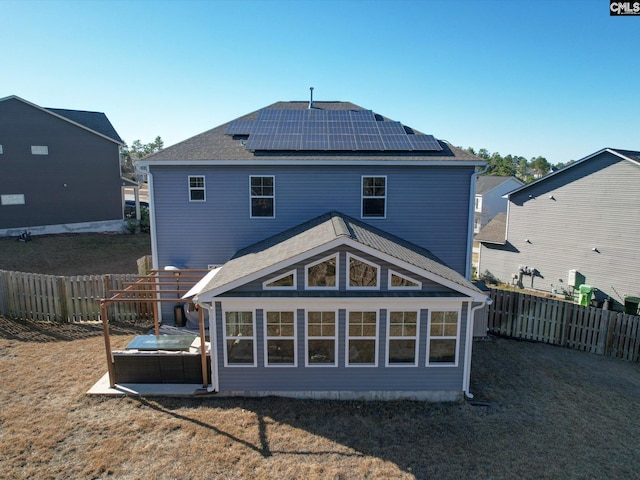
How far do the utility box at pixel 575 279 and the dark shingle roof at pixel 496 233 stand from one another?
411 centimetres

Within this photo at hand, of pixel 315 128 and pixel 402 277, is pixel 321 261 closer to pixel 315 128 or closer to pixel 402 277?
pixel 402 277

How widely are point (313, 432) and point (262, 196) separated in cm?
752

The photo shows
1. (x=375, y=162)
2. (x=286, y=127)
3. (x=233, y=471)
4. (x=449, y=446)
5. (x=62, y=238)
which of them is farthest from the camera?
(x=62, y=238)

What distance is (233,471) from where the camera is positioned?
21.7 feet

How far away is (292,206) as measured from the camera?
12781mm

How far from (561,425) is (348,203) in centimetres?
818

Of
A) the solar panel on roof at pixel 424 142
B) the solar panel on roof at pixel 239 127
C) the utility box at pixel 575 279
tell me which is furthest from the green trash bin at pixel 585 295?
the solar panel on roof at pixel 239 127

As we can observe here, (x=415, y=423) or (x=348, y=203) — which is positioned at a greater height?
(x=348, y=203)

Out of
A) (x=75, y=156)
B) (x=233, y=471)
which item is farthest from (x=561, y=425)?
(x=75, y=156)

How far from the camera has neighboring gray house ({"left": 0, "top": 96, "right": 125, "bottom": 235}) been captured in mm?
23516

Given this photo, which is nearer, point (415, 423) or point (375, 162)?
point (415, 423)

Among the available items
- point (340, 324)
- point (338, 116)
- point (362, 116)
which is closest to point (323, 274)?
point (340, 324)

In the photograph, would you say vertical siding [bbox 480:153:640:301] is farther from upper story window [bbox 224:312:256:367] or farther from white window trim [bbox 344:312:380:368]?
upper story window [bbox 224:312:256:367]

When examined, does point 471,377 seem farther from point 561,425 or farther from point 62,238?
point 62,238
